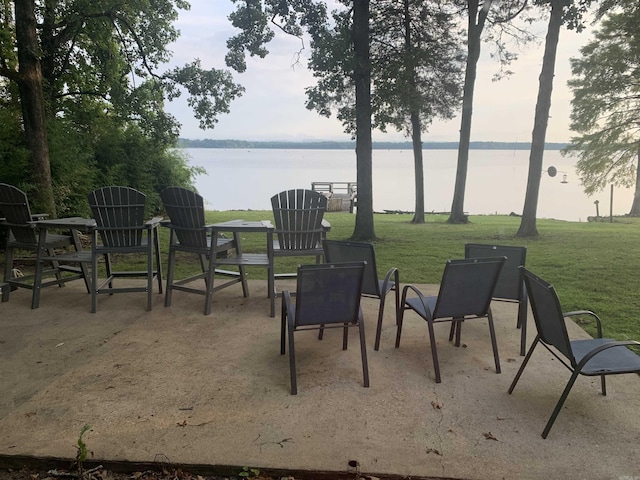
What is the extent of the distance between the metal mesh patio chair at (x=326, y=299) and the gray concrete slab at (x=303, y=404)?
0.92 ft

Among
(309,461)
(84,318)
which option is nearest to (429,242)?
(84,318)

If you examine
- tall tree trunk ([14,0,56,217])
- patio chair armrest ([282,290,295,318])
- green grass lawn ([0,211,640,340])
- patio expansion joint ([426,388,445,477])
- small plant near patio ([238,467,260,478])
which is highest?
tall tree trunk ([14,0,56,217])

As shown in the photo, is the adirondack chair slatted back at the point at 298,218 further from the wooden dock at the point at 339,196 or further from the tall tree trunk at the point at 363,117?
the wooden dock at the point at 339,196

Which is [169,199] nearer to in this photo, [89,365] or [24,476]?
[89,365]

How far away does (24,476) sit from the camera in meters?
1.81

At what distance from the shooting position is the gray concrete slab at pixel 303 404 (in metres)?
1.89

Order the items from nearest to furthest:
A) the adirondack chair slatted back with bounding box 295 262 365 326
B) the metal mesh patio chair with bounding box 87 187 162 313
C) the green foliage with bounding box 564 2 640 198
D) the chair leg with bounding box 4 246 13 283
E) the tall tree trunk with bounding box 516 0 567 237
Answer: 1. the adirondack chair slatted back with bounding box 295 262 365 326
2. the metal mesh patio chair with bounding box 87 187 162 313
3. the chair leg with bounding box 4 246 13 283
4. the tall tree trunk with bounding box 516 0 567 237
5. the green foliage with bounding box 564 2 640 198

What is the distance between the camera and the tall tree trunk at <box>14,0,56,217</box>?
6113 millimetres

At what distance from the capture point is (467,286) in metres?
2.64

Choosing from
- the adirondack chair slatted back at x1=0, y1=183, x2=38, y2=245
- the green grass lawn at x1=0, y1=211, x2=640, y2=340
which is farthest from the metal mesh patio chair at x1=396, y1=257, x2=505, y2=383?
the adirondack chair slatted back at x1=0, y1=183, x2=38, y2=245

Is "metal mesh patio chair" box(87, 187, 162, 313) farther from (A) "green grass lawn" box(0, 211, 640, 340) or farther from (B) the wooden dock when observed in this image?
(B) the wooden dock

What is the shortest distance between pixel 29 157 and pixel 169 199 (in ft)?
12.2

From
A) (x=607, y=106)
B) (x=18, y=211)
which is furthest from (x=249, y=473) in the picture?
(x=607, y=106)

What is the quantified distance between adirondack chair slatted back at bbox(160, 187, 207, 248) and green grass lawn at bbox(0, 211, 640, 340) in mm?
1543
